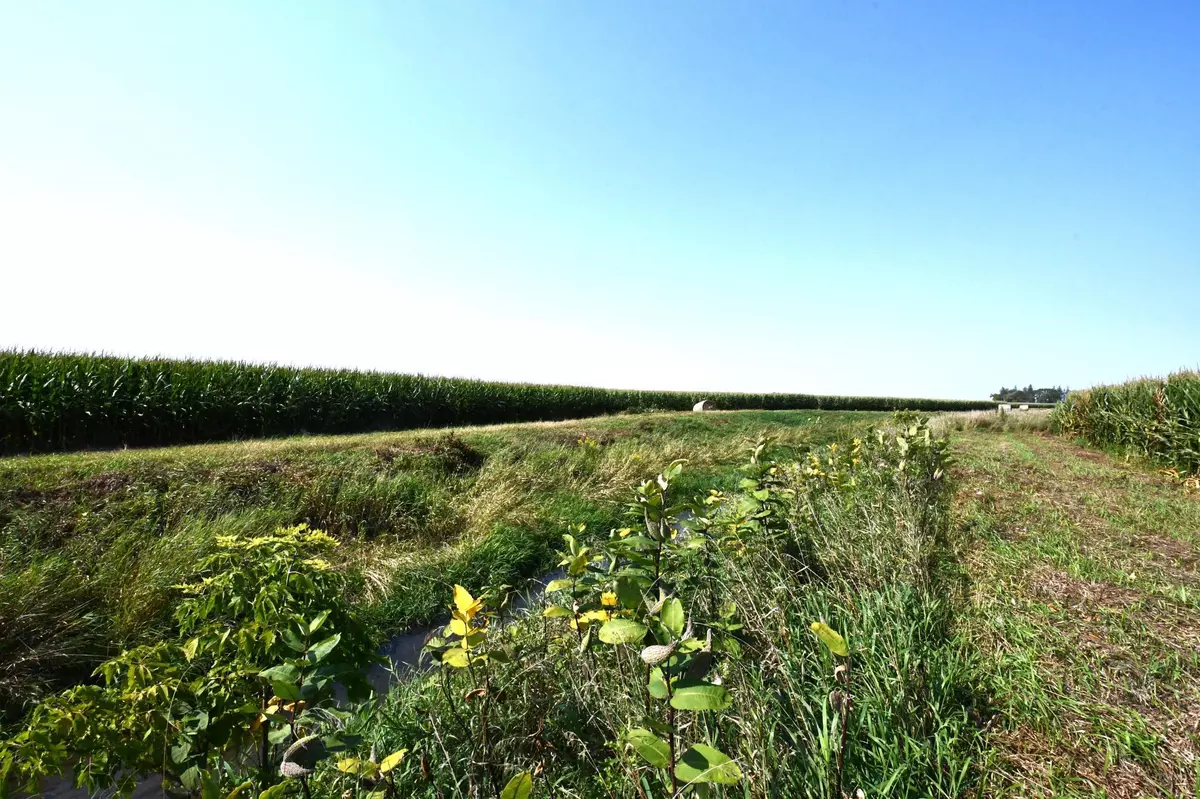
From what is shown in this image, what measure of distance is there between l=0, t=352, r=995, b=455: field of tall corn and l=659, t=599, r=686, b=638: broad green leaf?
1479 centimetres

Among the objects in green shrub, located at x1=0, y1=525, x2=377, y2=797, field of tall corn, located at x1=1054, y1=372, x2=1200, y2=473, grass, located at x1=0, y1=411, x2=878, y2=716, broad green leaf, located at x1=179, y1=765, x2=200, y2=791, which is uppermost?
field of tall corn, located at x1=1054, y1=372, x2=1200, y2=473

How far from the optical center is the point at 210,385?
13945 mm

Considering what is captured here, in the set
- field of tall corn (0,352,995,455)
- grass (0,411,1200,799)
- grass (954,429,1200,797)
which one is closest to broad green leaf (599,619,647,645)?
grass (0,411,1200,799)

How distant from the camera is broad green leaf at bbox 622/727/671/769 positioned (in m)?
1.25

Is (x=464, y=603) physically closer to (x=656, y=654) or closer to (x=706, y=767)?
(x=656, y=654)

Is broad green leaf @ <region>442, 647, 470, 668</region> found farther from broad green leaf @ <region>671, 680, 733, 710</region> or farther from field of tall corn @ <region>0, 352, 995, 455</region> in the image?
field of tall corn @ <region>0, 352, 995, 455</region>

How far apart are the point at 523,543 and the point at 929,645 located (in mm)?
4949

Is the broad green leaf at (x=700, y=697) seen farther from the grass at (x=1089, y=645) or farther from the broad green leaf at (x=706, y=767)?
the grass at (x=1089, y=645)

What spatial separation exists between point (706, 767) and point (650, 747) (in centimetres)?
14

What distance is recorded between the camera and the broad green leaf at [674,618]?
134cm

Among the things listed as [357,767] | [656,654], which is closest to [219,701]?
[357,767]

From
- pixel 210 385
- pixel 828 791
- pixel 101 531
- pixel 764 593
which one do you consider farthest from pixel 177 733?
pixel 210 385

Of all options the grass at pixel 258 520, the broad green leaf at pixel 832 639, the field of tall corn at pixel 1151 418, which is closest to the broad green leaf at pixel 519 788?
the broad green leaf at pixel 832 639

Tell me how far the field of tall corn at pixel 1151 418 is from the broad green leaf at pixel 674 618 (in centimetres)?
1349
